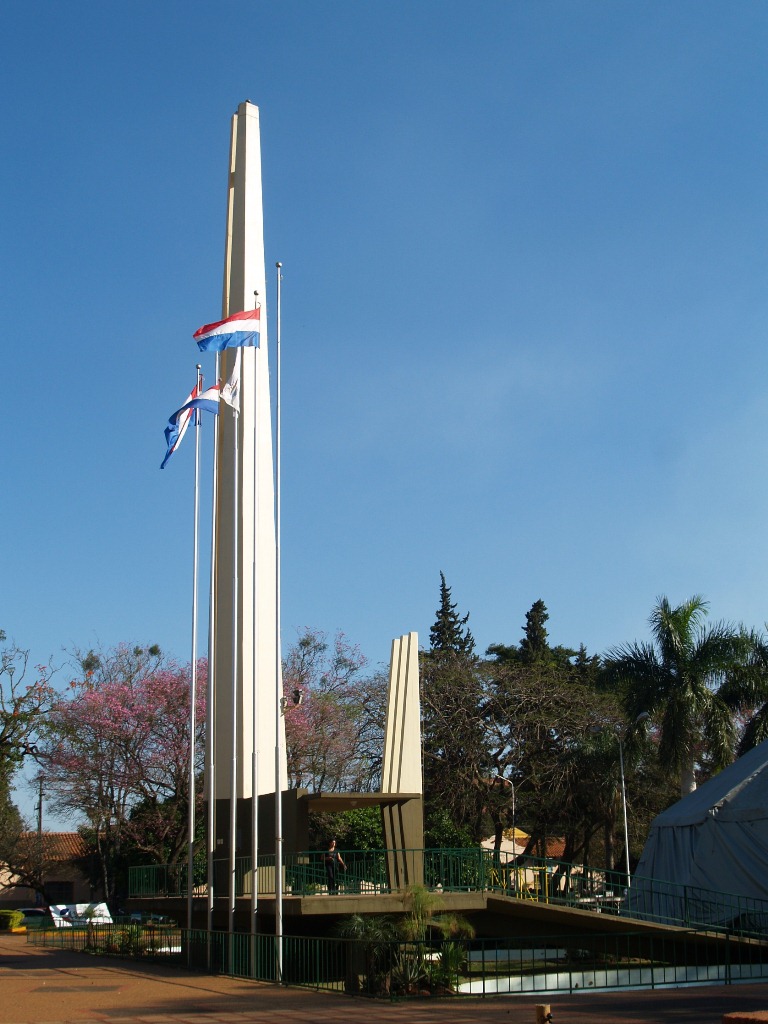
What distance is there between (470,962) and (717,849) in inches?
461

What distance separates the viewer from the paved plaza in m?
13.4

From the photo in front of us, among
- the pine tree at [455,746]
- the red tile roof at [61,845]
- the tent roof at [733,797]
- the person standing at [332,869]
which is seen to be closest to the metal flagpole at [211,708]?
the person standing at [332,869]

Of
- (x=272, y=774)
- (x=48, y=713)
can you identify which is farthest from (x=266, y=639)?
(x=48, y=713)

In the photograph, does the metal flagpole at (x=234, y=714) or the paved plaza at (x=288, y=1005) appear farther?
the metal flagpole at (x=234, y=714)

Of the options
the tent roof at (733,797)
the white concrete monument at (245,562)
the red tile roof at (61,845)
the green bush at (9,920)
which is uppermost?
Result: the white concrete monument at (245,562)

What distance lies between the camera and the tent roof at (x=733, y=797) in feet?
93.0

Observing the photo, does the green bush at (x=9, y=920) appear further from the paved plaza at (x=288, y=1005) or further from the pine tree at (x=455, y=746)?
the paved plaza at (x=288, y=1005)

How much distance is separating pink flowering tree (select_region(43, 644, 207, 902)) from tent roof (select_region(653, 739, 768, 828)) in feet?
56.2

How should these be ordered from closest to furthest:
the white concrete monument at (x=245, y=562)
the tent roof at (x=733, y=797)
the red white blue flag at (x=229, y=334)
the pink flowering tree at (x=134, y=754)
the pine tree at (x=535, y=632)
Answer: the red white blue flag at (x=229, y=334) → the white concrete monument at (x=245, y=562) → the tent roof at (x=733, y=797) → the pink flowering tree at (x=134, y=754) → the pine tree at (x=535, y=632)

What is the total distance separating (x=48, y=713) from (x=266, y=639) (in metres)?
19.2

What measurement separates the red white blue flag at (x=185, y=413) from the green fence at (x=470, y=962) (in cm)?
1007

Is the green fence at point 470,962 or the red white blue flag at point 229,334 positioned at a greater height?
the red white blue flag at point 229,334

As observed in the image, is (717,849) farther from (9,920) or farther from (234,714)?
(9,920)

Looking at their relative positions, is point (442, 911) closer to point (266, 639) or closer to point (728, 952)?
point (728, 952)
